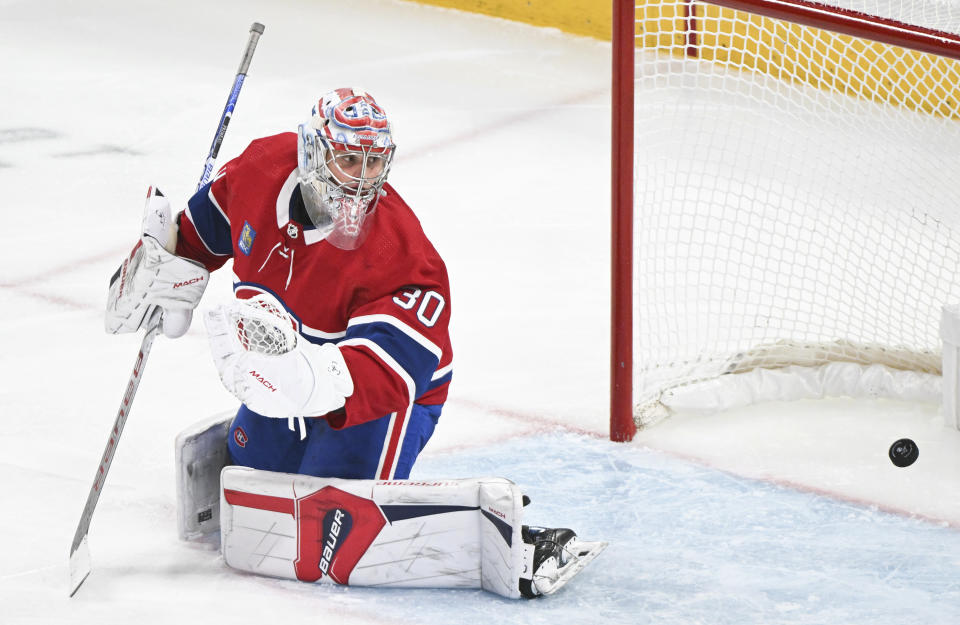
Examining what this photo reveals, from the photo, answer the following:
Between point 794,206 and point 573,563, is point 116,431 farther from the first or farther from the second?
point 794,206

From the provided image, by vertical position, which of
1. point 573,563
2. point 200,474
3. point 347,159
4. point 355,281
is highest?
point 347,159

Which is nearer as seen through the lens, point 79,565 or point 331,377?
point 331,377

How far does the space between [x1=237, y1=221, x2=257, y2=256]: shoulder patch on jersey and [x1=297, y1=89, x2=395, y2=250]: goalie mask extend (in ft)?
0.68

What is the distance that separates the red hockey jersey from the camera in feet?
8.96

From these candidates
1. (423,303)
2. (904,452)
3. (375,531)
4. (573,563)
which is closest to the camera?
(423,303)

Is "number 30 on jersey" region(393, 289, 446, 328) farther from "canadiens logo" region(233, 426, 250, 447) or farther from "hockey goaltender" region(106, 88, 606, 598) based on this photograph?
"canadiens logo" region(233, 426, 250, 447)

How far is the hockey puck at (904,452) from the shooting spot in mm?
3396

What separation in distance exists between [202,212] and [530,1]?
4.03m

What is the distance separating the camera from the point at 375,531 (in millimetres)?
2875

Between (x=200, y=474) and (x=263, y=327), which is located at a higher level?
(x=263, y=327)

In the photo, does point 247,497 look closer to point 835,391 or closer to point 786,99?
point 835,391

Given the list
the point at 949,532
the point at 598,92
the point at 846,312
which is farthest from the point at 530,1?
the point at 949,532

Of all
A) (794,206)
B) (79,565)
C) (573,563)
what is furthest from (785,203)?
(79,565)

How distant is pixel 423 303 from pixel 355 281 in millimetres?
138
